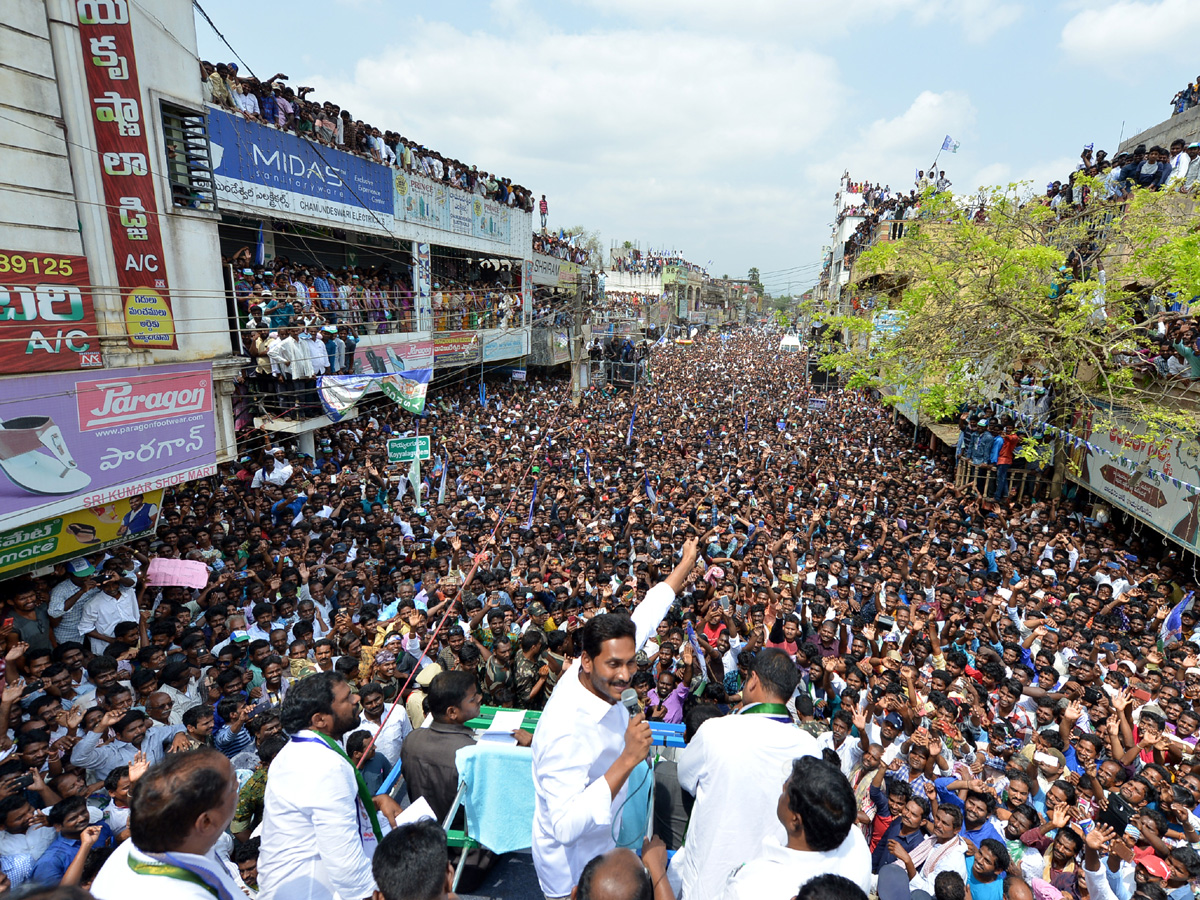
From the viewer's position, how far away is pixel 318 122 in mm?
12133

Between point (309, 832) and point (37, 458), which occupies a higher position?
point (37, 458)

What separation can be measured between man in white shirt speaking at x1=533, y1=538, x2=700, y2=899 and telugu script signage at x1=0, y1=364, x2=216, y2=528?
18.6 feet

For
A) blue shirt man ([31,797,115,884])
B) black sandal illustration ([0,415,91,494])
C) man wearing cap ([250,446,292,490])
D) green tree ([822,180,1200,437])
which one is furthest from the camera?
man wearing cap ([250,446,292,490])

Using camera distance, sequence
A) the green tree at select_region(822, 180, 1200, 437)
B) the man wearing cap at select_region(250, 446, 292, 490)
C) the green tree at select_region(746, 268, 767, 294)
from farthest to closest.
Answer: the green tree at select_region(746, 268, 767, 294), the man wearing cap at select_region(250, 446, 292, 490), the green tree at select_region(822, 180, 1200, 437)

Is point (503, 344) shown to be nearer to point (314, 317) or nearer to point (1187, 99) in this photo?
point (314, 317)

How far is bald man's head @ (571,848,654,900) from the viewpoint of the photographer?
5.39 ft

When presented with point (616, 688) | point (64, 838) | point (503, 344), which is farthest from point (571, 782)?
point (503, 344)

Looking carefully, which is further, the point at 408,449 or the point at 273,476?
the point at 273,476

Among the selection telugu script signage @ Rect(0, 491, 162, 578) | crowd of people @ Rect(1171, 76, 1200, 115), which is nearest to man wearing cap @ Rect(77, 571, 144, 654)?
telugu script signage @ Rect(0, 491, 162, 578)

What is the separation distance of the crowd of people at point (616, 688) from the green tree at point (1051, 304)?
2.21 m

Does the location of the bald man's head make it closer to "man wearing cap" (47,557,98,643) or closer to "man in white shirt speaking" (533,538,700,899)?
"man in white shirt speaking" (533,538,700,899)

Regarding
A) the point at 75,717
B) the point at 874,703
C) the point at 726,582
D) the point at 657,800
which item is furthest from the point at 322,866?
the point at 726,582

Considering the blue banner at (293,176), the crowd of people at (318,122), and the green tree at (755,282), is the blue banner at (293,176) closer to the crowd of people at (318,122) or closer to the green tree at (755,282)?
the crowd of people at (318,122)

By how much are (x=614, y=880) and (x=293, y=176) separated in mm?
13090
